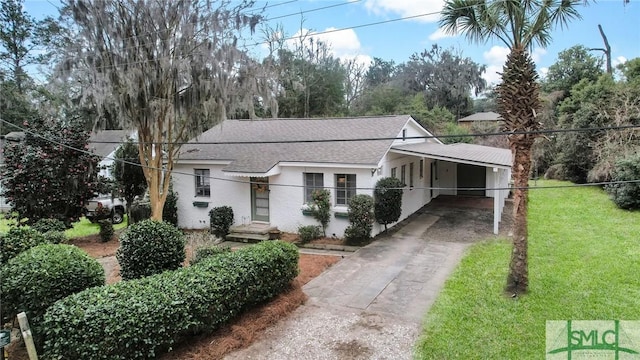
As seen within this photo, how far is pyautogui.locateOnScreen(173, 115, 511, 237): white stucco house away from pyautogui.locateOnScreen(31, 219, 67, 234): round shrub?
4.22 meters

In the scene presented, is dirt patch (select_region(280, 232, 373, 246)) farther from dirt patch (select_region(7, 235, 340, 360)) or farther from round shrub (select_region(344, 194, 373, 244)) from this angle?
dirt patch (select_region(7, 235, 340, 360))

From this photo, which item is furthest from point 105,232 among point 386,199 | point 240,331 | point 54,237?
point 240,331

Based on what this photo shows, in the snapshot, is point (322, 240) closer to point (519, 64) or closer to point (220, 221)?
point (220, 221)

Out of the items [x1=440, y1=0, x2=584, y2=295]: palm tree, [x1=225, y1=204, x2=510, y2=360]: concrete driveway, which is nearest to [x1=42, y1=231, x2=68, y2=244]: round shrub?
[x1=225, y1=204, x2=510, y2=360]: concrete driveway

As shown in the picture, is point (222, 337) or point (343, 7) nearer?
point (222, 337)

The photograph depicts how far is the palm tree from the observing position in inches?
309

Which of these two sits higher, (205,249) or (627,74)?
(627,74)

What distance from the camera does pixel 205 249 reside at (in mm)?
9086

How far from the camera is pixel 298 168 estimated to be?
14500 millimetres

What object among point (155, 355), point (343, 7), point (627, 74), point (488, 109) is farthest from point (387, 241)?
point (488, 109)

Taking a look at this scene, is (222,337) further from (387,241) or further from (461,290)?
(387,241)

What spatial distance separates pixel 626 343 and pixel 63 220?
16.5 metres

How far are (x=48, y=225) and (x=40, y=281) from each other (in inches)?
321

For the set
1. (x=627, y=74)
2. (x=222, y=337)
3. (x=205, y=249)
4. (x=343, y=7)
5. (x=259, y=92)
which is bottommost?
(x=222, y=337)
